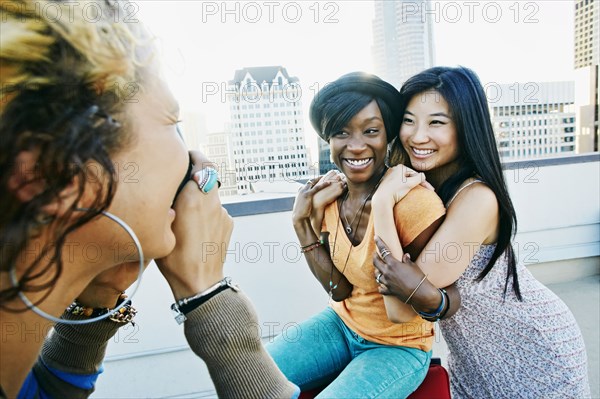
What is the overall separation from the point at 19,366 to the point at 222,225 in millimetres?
390

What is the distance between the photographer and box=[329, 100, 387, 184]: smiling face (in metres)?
1.37

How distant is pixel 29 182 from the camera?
20.5 inches

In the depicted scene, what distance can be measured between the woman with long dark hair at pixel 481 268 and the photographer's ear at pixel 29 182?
33.4 inches

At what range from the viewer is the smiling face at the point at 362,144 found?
1370mm

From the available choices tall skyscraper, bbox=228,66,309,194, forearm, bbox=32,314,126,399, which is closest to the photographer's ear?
forearm, bbox=32,314,126,399

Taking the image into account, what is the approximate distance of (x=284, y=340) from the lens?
140 cm

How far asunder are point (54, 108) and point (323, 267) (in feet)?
3.63

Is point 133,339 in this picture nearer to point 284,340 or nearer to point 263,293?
point 263,293

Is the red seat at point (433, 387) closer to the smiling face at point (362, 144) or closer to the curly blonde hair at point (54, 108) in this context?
the smiling face at point (362, 144)

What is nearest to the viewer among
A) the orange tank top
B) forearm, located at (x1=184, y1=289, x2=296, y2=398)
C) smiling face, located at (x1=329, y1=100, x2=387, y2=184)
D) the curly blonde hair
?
the curly blonde hair

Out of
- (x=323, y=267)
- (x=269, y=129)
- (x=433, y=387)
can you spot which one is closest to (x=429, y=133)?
(x=323, y=267)

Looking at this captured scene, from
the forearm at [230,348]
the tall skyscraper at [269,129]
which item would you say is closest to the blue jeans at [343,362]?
the forearm at [230,348]

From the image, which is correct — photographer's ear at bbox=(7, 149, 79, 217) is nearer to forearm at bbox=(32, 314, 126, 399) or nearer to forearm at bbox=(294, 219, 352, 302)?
forearm at bbox=(32, 314, 126, 399)

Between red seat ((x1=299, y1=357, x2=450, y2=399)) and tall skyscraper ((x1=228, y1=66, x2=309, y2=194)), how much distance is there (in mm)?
1424
